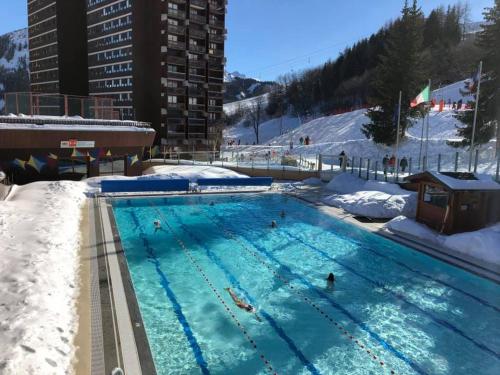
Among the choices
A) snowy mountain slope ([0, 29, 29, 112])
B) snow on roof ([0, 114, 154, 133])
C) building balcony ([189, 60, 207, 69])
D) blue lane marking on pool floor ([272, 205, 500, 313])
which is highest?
snowy mountain slope ([0, 29, 29, 112])

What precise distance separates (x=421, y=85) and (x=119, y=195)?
30235 millimetres

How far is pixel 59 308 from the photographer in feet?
25.0

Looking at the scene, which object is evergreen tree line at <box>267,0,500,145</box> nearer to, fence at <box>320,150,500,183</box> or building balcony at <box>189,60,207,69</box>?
fence at <box>320,150,500,183</box>

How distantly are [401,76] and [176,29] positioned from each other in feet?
101

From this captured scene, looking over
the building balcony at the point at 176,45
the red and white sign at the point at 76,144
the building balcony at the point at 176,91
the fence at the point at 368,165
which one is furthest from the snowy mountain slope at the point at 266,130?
the red and white sign at the point at 76,144

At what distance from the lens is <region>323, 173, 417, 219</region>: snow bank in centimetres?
1825

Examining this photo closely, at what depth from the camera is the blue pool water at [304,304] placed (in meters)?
7.54

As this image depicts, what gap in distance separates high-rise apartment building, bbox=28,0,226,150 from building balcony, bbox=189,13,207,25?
13cm

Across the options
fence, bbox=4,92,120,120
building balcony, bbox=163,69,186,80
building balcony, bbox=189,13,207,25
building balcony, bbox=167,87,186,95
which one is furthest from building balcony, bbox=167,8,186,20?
fence, bbox=4,92,120,120

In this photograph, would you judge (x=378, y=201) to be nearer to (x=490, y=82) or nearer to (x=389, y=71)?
(x=490, y=82)

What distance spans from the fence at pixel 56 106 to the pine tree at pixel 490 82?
26.7 meters

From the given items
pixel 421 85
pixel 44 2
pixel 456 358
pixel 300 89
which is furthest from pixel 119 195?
pixel 300 89

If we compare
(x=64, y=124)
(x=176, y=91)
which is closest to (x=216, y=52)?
(x=176, y=91)

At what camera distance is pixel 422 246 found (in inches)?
557
